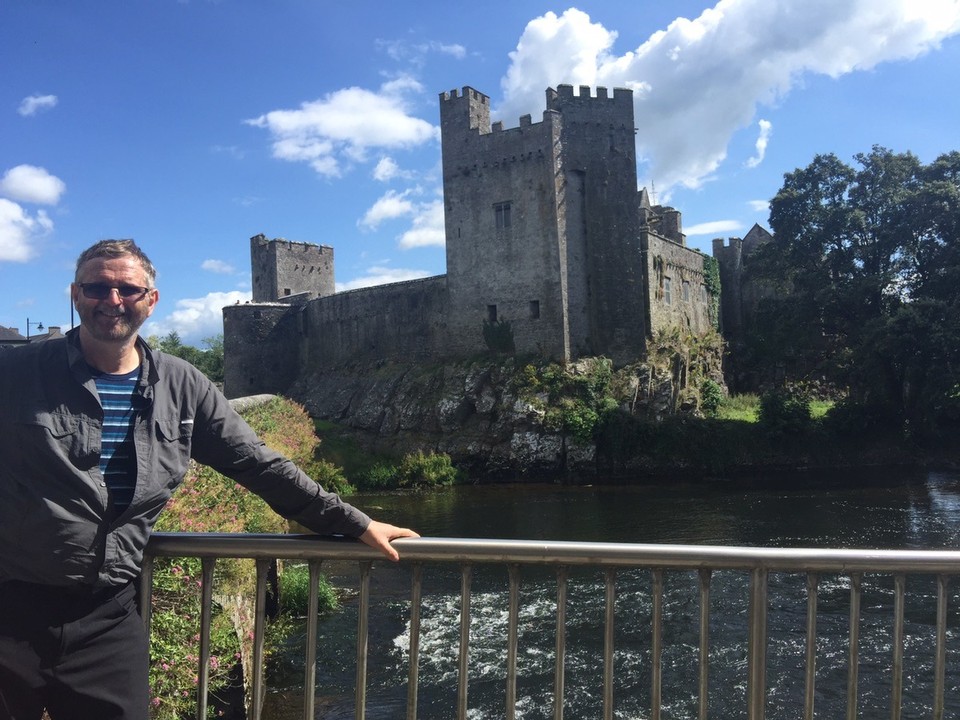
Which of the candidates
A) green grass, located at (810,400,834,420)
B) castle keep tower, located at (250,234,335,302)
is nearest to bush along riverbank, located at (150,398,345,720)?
green grass, located at (810,400,834,420)

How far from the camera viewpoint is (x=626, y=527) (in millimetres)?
19219

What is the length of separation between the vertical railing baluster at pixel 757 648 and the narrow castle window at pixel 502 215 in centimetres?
3307

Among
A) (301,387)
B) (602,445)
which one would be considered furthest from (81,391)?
(301,387)

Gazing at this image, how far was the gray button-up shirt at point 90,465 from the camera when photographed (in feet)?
8.73

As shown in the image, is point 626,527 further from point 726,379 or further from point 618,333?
point 726,379

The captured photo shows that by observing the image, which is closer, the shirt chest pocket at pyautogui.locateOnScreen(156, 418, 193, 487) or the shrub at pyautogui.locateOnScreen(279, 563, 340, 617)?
the shirt chest pocket at pyautogui.locateOnScreen(156, 418, 193, 487)

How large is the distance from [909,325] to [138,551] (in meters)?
30.0

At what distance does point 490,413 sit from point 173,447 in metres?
29.6

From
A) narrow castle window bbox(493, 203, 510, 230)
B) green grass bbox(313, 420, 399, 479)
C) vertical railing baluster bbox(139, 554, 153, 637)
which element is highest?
narrow castle window bbox(493, 203, 510, 230)

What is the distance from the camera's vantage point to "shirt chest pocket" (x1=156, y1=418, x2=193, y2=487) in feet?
9.80

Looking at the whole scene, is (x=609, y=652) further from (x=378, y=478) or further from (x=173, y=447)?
(x=378, y=478)

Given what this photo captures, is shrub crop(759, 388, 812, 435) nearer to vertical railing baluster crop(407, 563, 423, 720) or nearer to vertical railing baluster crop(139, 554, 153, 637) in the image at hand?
vertical railing baluster crop(407, 563, 423, 720)

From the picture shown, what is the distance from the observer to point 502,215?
35406 millimetres

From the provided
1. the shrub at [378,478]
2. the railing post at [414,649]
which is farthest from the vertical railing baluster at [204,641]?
the shrub at [378,478]
